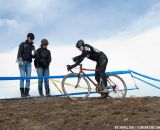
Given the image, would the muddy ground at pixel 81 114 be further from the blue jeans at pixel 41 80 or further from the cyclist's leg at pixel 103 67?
the blue jeans at pixel 41 80

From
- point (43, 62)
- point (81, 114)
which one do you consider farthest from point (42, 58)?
point (81, 114)

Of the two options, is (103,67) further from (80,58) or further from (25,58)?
(25,58)

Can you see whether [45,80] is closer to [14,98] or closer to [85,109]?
[14,98]

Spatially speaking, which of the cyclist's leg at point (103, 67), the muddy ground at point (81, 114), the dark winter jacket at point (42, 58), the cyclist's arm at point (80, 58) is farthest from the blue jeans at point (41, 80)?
the cyclist's leg at point (103, 67)

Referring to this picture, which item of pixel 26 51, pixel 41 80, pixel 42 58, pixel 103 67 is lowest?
pixel 41 80

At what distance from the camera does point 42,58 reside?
16734mm

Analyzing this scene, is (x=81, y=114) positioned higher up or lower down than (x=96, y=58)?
lower down

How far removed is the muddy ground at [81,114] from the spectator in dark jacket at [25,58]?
3.18ft

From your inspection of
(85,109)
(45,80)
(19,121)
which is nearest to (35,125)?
(19,121)

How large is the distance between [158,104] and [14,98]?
18.1 feet

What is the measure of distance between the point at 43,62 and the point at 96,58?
2.40m

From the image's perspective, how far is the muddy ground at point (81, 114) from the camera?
11445 millimetres

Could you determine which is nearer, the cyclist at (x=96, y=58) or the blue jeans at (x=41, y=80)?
the cyclist at (x=96, y=58)

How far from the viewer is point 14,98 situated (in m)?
16.6
